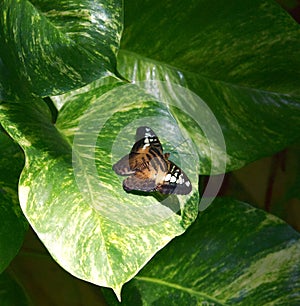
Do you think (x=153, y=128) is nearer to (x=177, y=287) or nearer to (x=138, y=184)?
(x=138, y=184)

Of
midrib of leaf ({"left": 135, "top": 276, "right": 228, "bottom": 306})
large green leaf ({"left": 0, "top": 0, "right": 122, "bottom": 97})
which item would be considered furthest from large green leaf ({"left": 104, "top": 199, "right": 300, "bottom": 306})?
large green leaf ({"left": 0, "top": 0, "right": 122, "bottom": 97})

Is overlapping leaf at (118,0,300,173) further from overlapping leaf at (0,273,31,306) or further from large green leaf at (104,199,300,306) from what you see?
overlapping leaf at (0,273,31,306)

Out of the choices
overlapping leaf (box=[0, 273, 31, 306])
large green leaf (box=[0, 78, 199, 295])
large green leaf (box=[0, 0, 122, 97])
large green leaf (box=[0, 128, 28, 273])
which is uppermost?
large green leaf (box=[0, 0, 122, 97])

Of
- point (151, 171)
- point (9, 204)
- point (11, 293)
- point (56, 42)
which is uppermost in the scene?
point (56, 42)

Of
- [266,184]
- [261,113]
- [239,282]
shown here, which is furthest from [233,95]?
[266,184]

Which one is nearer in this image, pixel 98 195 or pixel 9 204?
pixel 98 195

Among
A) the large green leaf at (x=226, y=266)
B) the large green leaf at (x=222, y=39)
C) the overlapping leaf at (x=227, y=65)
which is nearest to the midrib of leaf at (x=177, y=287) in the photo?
the large green leaf at (x=226, y=266)

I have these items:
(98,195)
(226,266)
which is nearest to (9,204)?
(98,195)
